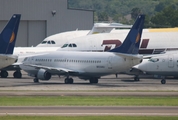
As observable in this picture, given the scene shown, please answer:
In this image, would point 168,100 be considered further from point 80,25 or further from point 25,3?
point 80,25

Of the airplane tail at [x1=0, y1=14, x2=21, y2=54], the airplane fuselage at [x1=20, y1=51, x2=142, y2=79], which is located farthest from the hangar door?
the airplane tail at [x1=0, y1=14, x2=21, y2=54]

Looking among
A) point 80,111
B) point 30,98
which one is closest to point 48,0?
point 30,98

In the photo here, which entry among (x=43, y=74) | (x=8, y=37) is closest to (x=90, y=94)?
(x=8, y=37)

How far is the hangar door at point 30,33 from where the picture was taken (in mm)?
98375

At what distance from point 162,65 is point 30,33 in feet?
153

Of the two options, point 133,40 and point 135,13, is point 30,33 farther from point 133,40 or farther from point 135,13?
Result: point 135,13

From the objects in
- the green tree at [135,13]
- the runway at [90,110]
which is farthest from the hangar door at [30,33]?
the green tree at [135,13]

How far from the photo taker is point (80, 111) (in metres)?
32.1

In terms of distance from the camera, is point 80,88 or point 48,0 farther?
point 48,0

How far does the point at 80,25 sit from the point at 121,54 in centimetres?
5380

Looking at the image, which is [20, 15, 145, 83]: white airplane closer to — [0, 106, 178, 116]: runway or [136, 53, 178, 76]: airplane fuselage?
[136, 53, 178, 76]: airplane fuselage

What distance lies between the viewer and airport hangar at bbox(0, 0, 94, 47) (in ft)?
310

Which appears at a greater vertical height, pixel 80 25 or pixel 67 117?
pixel 80 25

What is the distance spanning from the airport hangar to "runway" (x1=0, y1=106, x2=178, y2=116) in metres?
61.5
